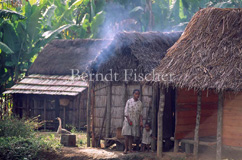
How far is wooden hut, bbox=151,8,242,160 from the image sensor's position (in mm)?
8242

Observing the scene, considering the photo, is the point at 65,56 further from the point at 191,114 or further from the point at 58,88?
the point at 191,114

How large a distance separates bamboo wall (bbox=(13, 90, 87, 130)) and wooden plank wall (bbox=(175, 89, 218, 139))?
5928mm

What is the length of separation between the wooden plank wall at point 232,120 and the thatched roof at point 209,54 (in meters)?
0.82

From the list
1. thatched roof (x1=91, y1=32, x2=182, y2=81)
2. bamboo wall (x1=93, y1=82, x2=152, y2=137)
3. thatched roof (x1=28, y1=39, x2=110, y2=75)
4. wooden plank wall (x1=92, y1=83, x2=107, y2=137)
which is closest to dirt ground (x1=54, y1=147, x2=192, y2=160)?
bamboo wall (x1=93, y1=82, x2=152, y2=137)

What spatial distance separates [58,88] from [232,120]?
7716 millimetres

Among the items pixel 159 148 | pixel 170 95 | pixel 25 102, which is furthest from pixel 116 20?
pixel 159 148

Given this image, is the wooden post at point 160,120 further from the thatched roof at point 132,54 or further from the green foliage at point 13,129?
the green foliage at point 13,129

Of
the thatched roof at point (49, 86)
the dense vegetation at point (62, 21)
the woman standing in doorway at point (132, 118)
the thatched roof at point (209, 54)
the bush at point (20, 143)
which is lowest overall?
the bush at point (20, 143)

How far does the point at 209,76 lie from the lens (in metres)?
8.26

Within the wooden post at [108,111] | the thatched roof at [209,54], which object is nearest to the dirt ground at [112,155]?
the wooden post at [108,111]

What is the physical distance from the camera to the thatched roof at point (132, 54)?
10422mm

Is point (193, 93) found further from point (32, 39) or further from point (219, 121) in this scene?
point (32, 39)

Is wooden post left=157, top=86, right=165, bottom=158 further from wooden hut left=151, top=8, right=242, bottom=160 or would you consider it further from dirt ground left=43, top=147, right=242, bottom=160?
dirt ground left=43, top=147, right=242, bottom=160

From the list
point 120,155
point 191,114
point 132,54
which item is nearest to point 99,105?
point 132,54
